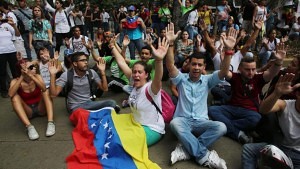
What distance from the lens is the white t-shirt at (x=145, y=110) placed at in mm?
3494

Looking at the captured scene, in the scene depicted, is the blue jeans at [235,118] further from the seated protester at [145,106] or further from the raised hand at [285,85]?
the raised hand at [285,85]

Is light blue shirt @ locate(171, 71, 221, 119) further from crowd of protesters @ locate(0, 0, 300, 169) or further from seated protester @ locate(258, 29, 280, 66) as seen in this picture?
seated protester @ locate(258, 29, 280, 66)

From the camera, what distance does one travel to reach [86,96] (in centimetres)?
448

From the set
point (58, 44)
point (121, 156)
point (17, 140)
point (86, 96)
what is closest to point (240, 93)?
point (121, 156)

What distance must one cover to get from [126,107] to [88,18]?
340 inches

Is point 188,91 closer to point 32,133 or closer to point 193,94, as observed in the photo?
point 193,94

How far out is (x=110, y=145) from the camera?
10.7 feet

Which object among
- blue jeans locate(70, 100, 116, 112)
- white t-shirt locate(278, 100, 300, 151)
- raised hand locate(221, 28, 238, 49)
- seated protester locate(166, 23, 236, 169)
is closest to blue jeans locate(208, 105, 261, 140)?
seated protester locate(166, 23, 236, 169)

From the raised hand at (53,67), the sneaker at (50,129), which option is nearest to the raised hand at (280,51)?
the raised hand at (53,67)

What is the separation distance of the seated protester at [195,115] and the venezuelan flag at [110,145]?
1.40 ft

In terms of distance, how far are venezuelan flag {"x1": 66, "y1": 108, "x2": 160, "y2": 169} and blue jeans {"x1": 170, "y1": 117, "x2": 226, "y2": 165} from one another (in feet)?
1.46

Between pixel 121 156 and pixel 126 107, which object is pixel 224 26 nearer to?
pixel 126 107

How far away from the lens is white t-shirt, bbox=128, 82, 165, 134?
3.49 meters

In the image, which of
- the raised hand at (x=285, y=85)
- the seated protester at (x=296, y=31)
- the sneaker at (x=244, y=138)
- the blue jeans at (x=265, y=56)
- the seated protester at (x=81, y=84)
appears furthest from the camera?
the seated protester at (x=296, y=31)
